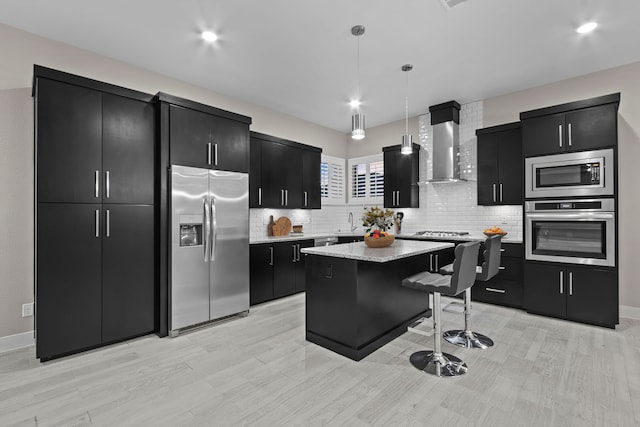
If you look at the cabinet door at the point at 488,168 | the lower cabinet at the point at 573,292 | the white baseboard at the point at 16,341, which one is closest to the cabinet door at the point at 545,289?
the lower cabinet at the point at 573,292

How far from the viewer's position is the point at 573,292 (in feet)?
12.3

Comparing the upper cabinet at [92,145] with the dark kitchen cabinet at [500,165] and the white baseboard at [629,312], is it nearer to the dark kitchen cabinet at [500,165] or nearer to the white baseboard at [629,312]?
the dark kitchen cabinet at [500,165]

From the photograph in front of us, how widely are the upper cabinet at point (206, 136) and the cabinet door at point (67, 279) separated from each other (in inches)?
42.5

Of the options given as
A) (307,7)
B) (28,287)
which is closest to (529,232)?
(307,7)

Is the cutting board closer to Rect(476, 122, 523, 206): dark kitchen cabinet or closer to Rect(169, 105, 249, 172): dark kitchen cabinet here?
Rect(169, 105, 249, 172): dark kitchen cabinet

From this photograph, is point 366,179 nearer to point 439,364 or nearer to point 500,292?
point 500,292

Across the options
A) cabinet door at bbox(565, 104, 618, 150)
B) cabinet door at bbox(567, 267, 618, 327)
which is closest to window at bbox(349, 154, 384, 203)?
cabinet door at bbox(565, 104, 618, 150)

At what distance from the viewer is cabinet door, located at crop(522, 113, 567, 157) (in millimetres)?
3885

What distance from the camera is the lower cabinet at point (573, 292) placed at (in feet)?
11.7

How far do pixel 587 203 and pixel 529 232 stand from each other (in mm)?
681

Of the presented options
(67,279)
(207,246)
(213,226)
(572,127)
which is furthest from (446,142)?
(67,279)

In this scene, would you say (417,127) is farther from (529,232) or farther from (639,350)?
(639,350)

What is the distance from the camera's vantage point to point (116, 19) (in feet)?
9.75

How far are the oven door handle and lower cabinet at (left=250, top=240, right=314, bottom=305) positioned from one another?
323cm
